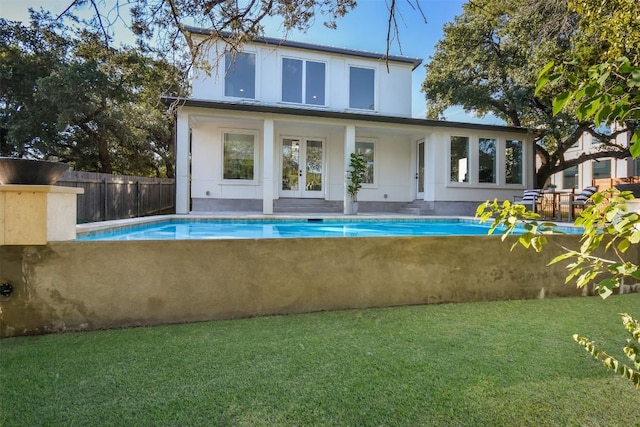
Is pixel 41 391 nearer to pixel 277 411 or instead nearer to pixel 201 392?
pixel 201 392

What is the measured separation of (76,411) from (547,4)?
1032cm

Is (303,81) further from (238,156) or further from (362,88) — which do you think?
(238,156)

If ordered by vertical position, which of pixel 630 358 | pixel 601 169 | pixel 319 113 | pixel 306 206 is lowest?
pixel 630 358

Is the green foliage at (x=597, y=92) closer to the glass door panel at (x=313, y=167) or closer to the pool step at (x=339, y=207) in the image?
the pool step at (x=339, y=207)

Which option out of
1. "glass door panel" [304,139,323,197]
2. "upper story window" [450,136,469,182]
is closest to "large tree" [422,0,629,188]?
"upper story window" [450,136,469,182]

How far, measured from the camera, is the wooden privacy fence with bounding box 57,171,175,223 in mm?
8511

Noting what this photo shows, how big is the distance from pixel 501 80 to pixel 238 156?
10043 millimetres

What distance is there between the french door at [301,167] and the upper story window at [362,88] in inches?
93.7

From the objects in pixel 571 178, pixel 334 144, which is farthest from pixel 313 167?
pixel 571 178

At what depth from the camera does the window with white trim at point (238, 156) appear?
12133 mm

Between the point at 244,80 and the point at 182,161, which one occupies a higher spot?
the point at 244,80

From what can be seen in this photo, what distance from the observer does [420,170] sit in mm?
13609

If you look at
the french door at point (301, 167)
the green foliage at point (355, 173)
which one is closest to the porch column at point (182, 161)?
the french door at point (301, 167)

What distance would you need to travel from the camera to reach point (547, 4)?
25.4 ft
